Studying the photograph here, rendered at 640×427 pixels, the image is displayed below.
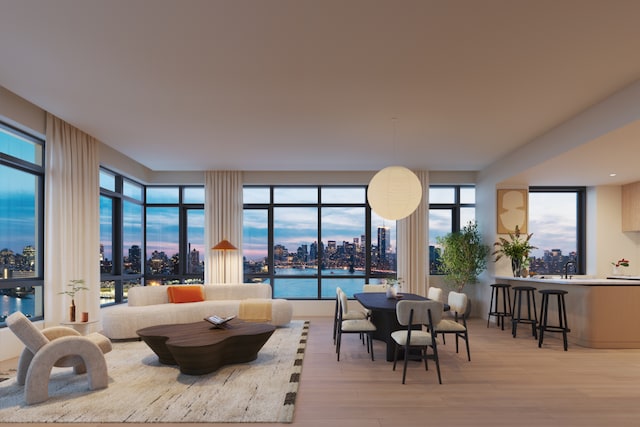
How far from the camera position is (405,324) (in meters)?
4.85

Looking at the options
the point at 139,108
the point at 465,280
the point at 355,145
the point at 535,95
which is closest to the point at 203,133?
the point at 139,108

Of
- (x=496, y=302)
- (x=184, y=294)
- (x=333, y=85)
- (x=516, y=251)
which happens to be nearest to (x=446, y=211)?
(x=516, y=251)

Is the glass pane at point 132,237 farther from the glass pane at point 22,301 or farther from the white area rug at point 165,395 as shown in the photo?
the white area rug at point 165,395

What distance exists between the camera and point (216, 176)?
957 centimetres

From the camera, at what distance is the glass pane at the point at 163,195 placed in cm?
992

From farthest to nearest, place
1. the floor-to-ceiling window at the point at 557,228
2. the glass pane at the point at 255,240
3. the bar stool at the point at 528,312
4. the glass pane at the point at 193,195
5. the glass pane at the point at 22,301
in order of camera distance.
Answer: the glass pane at the point at 193,195
the glass pane at the point at 255,240
the floor-to-ceiling window at the point at 557,228
the bar stool at the point at 528,312
the glass pane at the point at 22,301

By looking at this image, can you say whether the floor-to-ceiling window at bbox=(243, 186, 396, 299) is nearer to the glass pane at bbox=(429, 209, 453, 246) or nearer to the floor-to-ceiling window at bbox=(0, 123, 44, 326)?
the glass pane at bbox=(429, 209, 453, 246)

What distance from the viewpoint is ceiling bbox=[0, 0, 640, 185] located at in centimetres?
323

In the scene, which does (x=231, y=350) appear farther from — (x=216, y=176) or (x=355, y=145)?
(x=216, y=176)

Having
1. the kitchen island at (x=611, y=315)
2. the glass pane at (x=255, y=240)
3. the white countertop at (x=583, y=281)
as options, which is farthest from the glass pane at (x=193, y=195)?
the kitchen island at (x=611, y=315)

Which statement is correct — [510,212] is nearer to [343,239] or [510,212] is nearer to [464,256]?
[464,256]

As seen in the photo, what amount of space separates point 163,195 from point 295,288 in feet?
11.0

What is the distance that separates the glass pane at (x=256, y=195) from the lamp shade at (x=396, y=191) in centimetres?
459

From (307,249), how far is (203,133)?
405 cm
